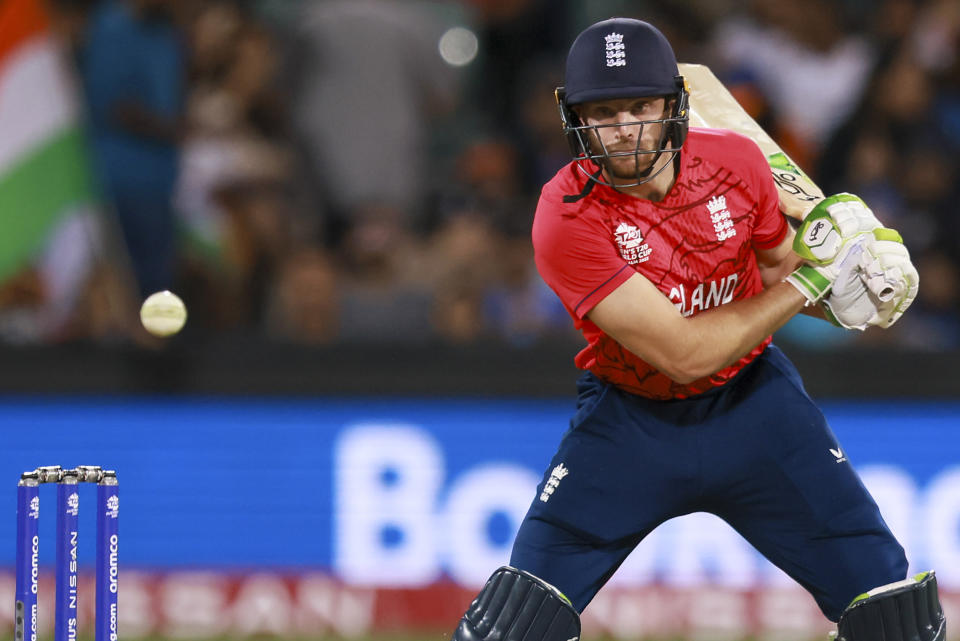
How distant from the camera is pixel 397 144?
805cm

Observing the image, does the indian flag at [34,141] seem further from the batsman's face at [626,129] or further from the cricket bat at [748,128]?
the batsman's face at [626,129]

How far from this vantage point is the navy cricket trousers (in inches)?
157

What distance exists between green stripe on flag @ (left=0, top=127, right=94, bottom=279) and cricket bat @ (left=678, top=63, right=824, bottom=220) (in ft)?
13.8

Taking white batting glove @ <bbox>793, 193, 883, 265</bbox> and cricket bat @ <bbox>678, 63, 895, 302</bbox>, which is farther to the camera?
cricket bat @ <bbox>678, 63, 895, 302</bbox>

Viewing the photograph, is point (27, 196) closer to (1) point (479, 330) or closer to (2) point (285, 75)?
(2) point (285, 75)

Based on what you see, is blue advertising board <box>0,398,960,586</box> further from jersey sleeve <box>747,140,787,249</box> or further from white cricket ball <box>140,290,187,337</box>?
jersey sleeve <box>747,140,787,249</box>

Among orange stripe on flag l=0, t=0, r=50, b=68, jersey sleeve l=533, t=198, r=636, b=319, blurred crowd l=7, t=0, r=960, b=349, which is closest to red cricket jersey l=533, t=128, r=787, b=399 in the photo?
jersey sleeve l=533, t=198, r=636, b=319

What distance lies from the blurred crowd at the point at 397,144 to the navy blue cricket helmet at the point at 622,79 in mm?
3357

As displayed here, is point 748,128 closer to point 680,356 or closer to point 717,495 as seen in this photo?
point 680,356

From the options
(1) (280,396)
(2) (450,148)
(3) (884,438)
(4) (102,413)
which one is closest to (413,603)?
(1) (280,396)

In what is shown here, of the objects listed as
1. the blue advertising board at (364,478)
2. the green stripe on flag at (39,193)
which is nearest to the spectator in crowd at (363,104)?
the green stripe on flag at (39,193)

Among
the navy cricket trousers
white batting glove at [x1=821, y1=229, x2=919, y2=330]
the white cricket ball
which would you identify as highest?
the white cricket ball

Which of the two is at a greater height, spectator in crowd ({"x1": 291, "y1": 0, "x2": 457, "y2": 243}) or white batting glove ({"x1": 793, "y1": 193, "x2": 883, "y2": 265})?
spectator in crowd ({"x1": 291, "y1": 0, "x2": 457, "y2": 243})

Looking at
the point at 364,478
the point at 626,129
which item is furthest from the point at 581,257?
the point at 364,478
